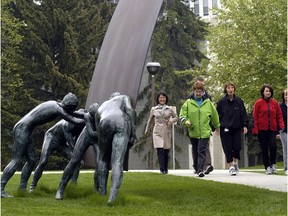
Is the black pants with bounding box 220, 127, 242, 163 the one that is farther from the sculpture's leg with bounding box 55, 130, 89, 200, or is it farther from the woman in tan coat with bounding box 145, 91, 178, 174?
the sculpture's leg with bounding box 55, 130, 89, 200

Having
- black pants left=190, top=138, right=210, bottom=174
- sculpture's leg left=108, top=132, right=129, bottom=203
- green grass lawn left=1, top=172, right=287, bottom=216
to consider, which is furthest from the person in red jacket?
sculpture's leg left=108, top=132, right=129, bottom=203

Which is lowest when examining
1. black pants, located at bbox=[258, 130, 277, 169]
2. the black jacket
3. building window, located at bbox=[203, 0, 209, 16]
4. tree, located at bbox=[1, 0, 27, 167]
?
black pants, located at bbox=[258, 130, 277, 169]

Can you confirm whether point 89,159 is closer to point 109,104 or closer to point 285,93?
point 109,104

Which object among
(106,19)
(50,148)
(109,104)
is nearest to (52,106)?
(50,148)

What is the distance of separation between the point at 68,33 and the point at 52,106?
23.9 meters

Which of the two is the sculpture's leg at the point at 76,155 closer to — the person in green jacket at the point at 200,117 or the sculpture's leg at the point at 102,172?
the sculpture's leg at the point at 102,172

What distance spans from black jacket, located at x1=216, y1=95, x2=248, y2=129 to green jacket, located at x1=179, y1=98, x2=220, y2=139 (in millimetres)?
735

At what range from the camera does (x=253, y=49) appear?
97.8ft

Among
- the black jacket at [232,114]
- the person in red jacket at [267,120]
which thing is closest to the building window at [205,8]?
the person in red jacket at [267,120]

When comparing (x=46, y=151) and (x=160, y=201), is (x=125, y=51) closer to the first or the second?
(x=46, y=151)

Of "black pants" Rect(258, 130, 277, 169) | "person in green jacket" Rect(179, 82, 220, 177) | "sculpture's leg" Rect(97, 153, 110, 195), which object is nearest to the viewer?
"sculpture's leg" Rect(97, 153, 110, 195)

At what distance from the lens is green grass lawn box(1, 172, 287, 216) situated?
7.16 metres

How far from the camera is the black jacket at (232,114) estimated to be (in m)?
12.6

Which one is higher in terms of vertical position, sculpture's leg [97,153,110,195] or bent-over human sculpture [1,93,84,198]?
bent-over human sculpture [1,93,84,198]
